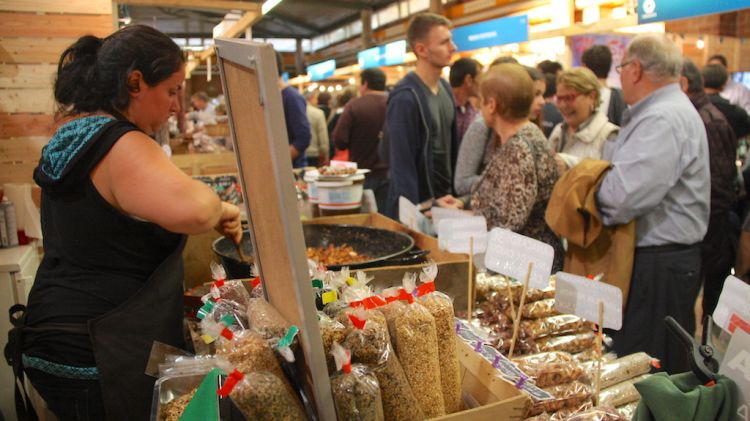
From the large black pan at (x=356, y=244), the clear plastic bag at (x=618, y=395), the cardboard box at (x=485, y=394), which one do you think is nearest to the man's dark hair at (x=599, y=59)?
the large black pan at (x=356, y=244)

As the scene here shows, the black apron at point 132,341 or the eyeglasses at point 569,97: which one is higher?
the eyeglasses at point 569,97

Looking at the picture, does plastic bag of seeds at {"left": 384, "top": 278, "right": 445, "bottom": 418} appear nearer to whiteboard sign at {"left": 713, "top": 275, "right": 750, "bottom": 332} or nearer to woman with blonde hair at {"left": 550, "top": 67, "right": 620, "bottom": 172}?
whiteboard sign at {"left": 713, "top": 275, "right": 750, "bottom": 332}

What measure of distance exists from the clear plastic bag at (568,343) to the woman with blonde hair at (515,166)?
0.80 meters

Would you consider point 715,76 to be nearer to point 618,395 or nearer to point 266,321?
point 618,395

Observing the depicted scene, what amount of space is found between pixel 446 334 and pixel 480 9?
8417 mm

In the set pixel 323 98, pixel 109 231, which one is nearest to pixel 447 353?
pixel 109 231

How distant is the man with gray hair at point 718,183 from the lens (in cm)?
368

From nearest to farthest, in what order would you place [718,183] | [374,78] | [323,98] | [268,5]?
[718,183]
[268,5]
[374,78]
[323,98]

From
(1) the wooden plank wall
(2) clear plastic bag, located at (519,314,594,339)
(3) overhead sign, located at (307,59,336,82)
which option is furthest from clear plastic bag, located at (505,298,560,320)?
(3) overhead sign, located at (307,59,336,82)

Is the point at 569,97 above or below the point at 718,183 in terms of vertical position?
above

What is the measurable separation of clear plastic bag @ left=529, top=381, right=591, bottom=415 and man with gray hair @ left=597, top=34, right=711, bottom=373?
4.15 feet

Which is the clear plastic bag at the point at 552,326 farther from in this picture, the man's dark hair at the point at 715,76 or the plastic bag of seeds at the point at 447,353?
the man's dark hair at the point at 715,76

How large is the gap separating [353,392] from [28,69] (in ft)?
11.6

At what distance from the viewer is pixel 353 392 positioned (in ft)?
3.26
